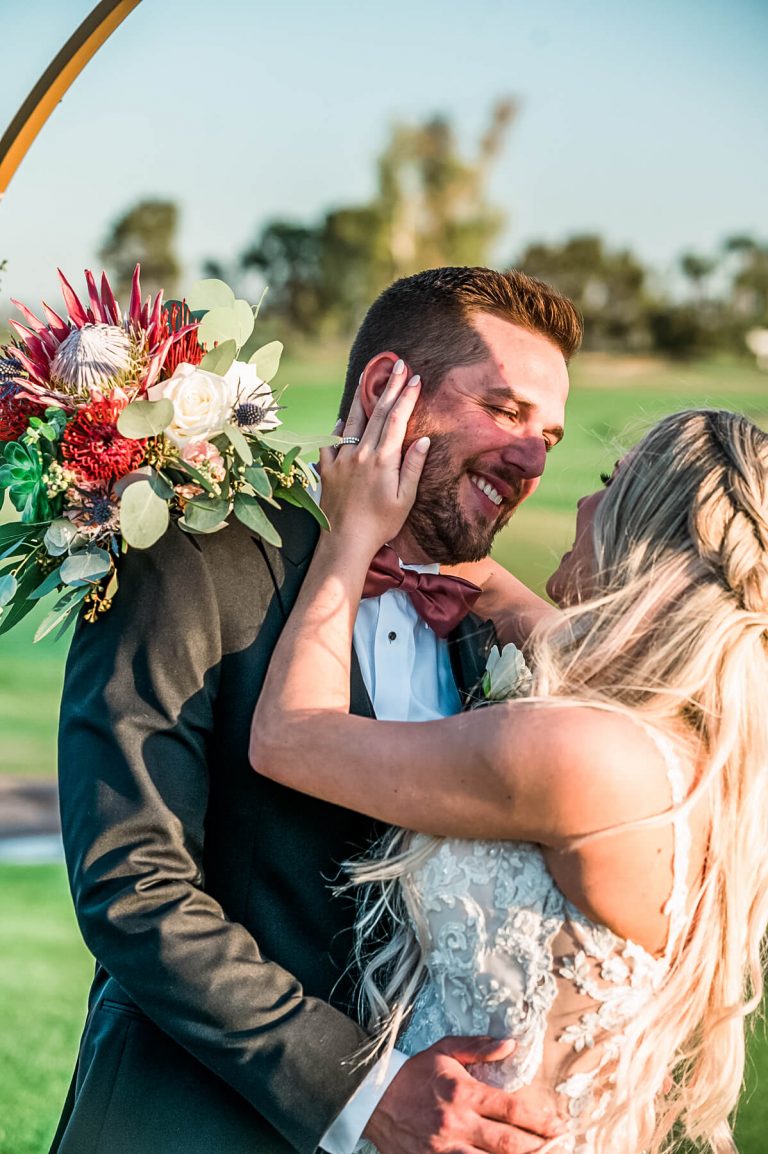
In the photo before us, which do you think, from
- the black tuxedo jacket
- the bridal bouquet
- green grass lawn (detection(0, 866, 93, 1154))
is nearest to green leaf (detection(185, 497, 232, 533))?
the bridal bouquet

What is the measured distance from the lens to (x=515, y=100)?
36844 mm

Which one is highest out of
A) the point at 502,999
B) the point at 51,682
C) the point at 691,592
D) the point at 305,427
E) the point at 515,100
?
the point at 515,100

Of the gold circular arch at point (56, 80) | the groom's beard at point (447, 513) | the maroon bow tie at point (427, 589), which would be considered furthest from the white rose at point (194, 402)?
the gold circular arch at point (56, 80)

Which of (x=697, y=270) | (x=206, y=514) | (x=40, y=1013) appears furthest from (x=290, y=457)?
(x=697, y=270)

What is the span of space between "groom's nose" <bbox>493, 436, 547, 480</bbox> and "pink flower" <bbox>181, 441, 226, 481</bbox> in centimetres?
94

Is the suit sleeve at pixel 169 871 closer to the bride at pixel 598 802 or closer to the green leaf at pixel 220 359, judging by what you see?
the bride at pixel 598 802

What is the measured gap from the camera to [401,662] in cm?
296

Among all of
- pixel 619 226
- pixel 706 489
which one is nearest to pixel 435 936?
pixel 706 489

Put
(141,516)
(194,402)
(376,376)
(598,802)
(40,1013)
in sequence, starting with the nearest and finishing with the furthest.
A: 1. (598,802)
2. (141,516)
3. (194,402)
4. (376,376)
5. (40,1013)

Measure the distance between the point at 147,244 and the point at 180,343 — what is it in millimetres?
31609

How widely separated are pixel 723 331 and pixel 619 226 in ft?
16.5

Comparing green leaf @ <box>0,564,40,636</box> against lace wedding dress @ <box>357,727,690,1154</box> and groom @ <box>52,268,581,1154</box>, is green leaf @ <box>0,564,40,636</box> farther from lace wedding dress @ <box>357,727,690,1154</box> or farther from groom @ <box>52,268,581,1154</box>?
lace wedding dress @ <box>357,727,690,1154</box>

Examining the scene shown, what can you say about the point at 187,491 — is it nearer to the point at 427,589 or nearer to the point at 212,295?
the point at 212,295

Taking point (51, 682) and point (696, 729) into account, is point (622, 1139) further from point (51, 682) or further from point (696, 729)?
point (51, 682)
